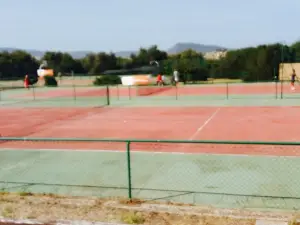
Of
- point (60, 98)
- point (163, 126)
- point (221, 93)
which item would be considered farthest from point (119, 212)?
point (60, 98)

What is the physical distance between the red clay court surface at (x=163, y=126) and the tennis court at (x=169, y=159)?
0.13 ft

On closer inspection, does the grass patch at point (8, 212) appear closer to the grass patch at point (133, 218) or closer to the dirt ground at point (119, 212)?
the dirt ground at point (119, 212)

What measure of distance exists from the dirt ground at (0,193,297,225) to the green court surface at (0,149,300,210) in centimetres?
66

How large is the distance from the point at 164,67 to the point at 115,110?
1061 inches

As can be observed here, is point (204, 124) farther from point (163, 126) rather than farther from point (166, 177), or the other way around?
point (166, 177)

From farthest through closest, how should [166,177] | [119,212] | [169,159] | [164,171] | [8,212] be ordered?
[169,159]
[164,171]
[166,177]
[8,212]
[119,212]

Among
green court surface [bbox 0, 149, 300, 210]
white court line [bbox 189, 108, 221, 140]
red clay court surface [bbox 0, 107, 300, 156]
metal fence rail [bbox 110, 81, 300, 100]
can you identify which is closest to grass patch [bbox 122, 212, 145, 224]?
green court surface [bbox 0, 149, 300, 210]

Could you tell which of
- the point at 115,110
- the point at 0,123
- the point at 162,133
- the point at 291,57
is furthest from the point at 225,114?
the point at 291,57

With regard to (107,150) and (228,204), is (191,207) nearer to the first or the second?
(228,204)

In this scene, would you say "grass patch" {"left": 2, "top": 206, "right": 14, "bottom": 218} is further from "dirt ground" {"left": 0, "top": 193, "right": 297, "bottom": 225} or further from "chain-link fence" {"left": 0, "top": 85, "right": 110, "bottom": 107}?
"chain-link fence" {"left": 0, "top": 85, "right": 110, "bottom": 107}

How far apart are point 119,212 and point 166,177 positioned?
8.48ft

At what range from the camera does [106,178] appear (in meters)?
9.53

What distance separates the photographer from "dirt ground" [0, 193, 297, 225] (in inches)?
259

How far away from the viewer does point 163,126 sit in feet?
54.7
